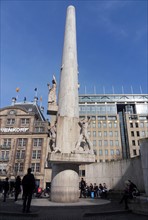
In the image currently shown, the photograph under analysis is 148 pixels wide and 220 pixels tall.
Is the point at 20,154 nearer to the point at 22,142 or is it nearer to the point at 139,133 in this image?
the point at 22,142

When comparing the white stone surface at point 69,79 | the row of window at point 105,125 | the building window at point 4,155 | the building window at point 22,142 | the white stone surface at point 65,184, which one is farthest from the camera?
the row of window at point 105,125

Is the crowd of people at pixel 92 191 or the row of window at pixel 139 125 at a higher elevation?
the row of window at pixel 139 125

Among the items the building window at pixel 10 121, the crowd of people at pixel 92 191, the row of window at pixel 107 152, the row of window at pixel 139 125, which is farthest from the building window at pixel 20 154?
the row of window at pixel 139 125

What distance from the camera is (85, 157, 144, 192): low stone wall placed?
1443 cm

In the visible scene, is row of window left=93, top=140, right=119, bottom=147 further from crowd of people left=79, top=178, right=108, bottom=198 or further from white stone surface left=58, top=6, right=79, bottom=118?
white stone surface left=58, top=6, right=79, bottom=118

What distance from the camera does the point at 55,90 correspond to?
15.2 metres

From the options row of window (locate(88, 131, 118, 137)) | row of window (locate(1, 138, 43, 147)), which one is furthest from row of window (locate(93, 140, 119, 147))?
row of window (locate(1, 138, 43, 147))

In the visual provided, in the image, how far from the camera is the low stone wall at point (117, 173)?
14430mm

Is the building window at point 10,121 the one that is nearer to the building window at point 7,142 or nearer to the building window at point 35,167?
the building window at point 7,142

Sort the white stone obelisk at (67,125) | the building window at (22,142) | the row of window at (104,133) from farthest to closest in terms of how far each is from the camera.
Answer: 1. the row of window at (104,133)
2. the building window at (22,142)
3. the white stone obelisk at (67,125)

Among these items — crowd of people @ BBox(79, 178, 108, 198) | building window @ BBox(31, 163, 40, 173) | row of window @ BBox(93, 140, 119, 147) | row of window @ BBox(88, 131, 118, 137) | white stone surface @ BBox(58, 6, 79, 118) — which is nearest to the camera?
white stone surface @ BBox(58, 6, 79, 118)

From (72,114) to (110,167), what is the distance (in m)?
8.23

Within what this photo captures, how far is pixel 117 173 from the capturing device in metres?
16.9

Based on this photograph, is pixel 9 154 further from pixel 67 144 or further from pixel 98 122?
pixel 98 122
